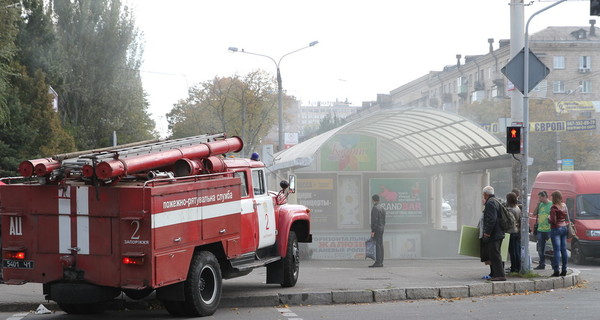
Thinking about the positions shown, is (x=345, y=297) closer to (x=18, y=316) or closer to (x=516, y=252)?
(x=18, y=316)

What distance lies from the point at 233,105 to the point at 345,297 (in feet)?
153

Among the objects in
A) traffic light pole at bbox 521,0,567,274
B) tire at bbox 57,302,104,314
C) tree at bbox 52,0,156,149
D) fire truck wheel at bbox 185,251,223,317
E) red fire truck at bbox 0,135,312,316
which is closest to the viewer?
red fire truck at bbox 0,135,312,316

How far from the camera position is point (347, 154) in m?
28.4

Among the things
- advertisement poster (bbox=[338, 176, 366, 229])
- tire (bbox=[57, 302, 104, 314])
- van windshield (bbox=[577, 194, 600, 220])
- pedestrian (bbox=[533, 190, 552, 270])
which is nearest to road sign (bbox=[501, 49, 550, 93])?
pedestrian (bbox=[533, 190, 552, 270])

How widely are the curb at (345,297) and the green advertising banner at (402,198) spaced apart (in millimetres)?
14009

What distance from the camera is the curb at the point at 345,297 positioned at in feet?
39.6

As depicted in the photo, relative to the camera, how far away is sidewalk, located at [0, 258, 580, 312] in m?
12.4

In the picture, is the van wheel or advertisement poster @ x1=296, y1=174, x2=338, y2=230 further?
advertisement poster @ x1=296, y1=174, x2=338, y2=230

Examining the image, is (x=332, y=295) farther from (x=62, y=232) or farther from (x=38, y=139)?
(x=38, y=139)

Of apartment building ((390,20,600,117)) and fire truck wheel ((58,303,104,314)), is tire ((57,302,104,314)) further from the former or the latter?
apartment building ((390,20,600,117))

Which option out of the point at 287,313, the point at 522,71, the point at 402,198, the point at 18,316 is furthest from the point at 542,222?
the point at 18,316

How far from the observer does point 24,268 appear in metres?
10.3

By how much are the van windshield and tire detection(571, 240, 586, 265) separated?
772mm

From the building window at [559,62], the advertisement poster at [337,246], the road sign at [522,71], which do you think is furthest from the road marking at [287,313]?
the building window at [559,62]
